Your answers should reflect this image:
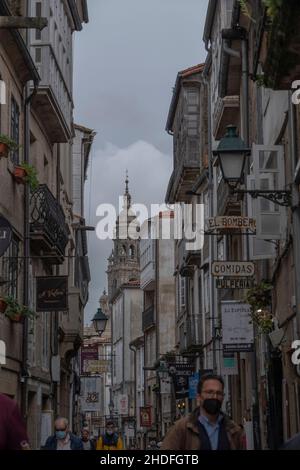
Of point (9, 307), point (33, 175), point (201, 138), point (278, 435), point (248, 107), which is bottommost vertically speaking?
point (278, 435)

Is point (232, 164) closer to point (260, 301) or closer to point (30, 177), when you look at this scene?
point (260, 301)

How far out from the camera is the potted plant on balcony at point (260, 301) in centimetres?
2035

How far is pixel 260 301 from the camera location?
20984mm

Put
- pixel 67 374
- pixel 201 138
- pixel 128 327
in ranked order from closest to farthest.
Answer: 1. pixel 67 374
2. pixel 201 138
3. pixel 128 327

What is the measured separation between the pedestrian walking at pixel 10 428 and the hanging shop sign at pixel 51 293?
16.2 meters

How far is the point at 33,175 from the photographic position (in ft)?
70.0

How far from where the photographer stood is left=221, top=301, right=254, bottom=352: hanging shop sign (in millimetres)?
22047

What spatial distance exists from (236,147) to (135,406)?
257 ft

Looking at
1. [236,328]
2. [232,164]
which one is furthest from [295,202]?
[236,328]

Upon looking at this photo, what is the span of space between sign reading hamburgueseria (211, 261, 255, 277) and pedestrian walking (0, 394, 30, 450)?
13.4m

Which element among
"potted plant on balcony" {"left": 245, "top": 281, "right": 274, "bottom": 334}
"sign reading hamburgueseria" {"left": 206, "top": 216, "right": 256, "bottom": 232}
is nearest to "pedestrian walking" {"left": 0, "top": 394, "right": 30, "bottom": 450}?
"sign reading hamburgueseria" {"left": 206, "top": 216, "right": 256, "bottom": 232}

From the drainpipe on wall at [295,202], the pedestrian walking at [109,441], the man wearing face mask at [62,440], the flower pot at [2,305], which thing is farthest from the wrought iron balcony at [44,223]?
the man wearing face mask at [62,440]

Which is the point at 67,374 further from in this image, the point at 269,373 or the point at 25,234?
the point at 269,373
